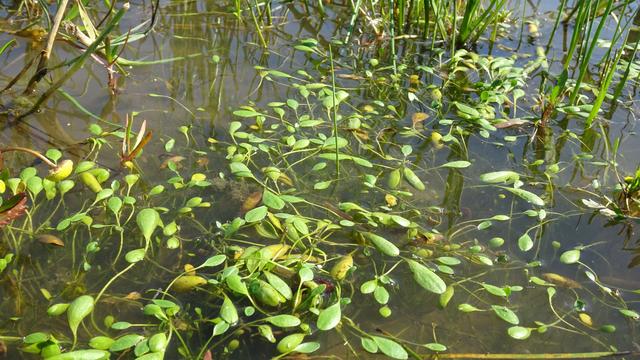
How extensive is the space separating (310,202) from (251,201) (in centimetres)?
20

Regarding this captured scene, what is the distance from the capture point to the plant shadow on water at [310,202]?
158 centimetres

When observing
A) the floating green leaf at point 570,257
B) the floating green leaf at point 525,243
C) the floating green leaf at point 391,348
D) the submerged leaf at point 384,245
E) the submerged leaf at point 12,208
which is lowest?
the floating green leaf at point 570,257

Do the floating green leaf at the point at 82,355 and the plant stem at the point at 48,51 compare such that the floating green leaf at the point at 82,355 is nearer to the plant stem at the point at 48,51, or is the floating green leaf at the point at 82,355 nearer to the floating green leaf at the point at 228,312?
the floating green leaf at the point at 228,312

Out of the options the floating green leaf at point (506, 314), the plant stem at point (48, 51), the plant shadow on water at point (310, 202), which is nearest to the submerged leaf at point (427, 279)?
the plant shadow on water at point (310, 202)

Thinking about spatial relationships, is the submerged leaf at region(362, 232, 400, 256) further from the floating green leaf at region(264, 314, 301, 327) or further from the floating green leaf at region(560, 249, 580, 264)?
the floating green leaf at region(560, 249, 580, 264)

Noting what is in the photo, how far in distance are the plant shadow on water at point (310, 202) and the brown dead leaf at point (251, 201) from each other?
0.01 meters

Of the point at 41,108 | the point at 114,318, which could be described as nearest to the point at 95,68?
the point at 41,108

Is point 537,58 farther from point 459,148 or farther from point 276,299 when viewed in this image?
point 276,299

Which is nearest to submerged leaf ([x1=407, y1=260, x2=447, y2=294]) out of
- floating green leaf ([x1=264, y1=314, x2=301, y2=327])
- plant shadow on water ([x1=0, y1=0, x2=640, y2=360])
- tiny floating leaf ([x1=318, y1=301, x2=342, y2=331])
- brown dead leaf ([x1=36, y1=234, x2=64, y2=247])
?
plant shadow on water ([x1=0, y1=0, x2=640, y2=360])

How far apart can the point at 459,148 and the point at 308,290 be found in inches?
41.4

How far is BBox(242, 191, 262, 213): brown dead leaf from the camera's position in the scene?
1.93 metres

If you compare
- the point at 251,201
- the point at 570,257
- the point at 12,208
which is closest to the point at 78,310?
the point at 12,208

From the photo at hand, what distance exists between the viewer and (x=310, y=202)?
2010mm

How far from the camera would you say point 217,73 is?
2734mm
